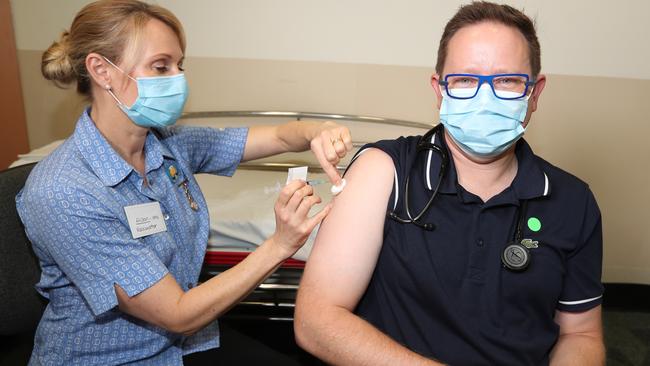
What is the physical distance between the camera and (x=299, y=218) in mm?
1103

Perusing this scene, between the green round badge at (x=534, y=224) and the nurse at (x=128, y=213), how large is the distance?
1.53 feet

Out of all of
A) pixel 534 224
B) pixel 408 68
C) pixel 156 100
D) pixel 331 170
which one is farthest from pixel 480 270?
pixel 408 68

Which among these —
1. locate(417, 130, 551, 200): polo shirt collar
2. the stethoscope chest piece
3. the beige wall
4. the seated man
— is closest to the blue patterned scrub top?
the seated man

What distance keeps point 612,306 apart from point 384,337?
2.39 metres

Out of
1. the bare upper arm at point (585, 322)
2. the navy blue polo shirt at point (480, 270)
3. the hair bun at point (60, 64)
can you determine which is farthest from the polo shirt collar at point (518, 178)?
the hair bun at point (60, 64)

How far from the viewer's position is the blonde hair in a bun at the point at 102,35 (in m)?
1.25

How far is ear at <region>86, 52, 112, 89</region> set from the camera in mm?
1258

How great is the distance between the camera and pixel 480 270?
110 cm

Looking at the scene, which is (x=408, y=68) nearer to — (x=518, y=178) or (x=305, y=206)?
(x=518, y=178)

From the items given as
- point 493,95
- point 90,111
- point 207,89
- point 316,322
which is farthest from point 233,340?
point 207,89

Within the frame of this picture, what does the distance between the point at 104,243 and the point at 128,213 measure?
0.35 ft

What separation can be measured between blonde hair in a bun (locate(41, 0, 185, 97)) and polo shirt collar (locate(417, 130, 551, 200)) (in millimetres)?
807

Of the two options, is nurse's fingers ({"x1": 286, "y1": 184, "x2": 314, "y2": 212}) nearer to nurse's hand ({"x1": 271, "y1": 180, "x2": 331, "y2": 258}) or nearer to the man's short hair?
nurse's hand ({"x1": 271, "y1": 180, "x2": 331, "y2": 258})

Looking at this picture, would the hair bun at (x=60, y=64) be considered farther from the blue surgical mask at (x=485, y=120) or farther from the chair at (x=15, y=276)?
the blue surgical mask at (x=485, y=120)
